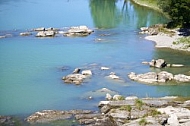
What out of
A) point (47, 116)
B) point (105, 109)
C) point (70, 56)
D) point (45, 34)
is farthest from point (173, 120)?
point (45, 34)

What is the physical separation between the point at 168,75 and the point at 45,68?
13094 mm

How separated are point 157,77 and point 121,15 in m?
38.8

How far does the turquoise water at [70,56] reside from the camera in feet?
120

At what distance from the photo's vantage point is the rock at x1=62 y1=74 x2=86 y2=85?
3986 centimetres

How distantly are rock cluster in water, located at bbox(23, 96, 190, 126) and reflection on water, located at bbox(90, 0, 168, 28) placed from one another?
118 ft

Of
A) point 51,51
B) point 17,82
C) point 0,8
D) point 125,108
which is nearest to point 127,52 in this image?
point 51,51

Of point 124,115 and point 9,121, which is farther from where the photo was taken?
point 9,121

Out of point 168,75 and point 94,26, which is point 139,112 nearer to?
point 168,75

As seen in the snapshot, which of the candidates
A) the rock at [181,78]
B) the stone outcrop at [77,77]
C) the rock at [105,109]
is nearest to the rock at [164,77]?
the rock at [181,78]

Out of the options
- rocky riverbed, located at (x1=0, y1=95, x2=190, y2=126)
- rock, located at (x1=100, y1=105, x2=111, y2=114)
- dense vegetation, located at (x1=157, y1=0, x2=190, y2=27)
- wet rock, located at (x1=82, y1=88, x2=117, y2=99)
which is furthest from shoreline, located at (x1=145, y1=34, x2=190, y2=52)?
rock, located at (x1=100, y1=105, x2=111, y2=114)

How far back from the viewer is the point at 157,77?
39969 mm

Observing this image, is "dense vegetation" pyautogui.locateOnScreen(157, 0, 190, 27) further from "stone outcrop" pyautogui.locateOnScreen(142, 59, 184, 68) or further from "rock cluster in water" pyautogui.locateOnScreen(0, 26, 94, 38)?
"stone outcrop" pyautogui.locateOnScreen(142, 59, 184, 68)

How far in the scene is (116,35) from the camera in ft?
198

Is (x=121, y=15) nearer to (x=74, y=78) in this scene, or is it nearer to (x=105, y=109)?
(x=74, y=78)
